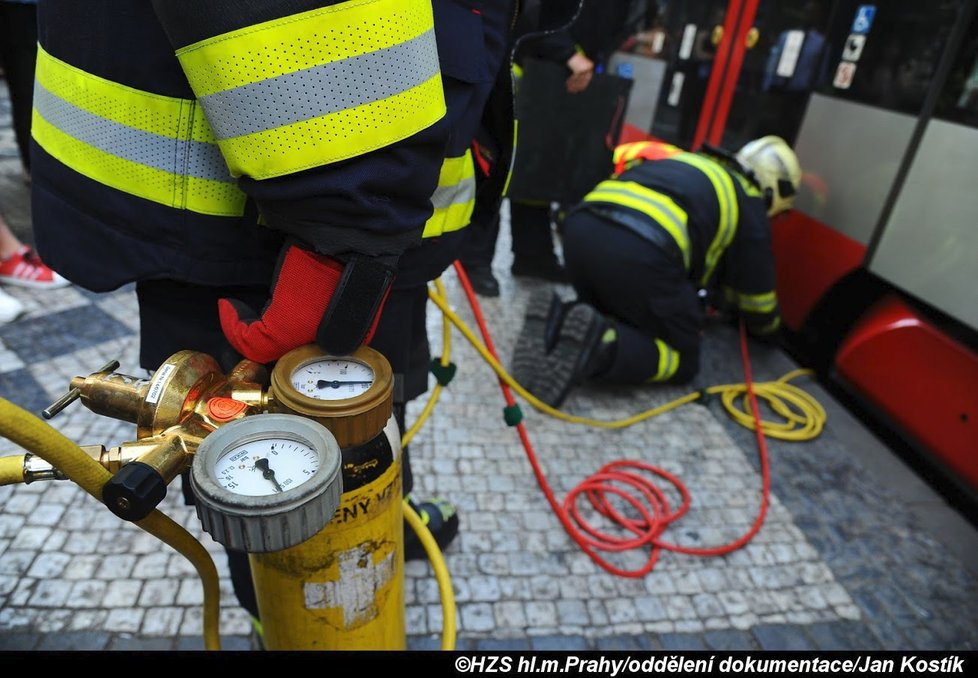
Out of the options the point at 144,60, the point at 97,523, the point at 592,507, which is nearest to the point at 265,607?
the point at 144,60

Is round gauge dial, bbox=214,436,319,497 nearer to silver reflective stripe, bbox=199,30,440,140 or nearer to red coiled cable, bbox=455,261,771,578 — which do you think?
silver reflective stripe, bbox=199,30,440,140

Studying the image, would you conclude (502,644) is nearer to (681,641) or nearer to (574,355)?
(681,641)

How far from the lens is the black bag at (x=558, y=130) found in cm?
431

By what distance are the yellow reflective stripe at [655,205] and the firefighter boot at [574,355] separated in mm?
560

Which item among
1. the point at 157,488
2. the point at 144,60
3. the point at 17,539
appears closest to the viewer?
the point at 157,488

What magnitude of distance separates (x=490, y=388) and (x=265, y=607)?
2.03m

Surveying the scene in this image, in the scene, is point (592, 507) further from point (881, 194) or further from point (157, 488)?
point (881, 194)

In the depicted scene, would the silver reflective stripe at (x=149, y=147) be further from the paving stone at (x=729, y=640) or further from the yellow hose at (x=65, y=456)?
the paving stone at (x=729, y=640)

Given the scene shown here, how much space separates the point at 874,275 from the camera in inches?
127

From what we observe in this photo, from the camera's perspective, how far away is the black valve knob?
860mm

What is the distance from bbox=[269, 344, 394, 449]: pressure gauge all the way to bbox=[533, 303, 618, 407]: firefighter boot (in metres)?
1.98

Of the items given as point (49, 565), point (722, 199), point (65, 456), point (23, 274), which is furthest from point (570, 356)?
point (23, 274)

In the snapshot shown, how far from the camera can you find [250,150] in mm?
904

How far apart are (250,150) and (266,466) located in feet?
1.52
